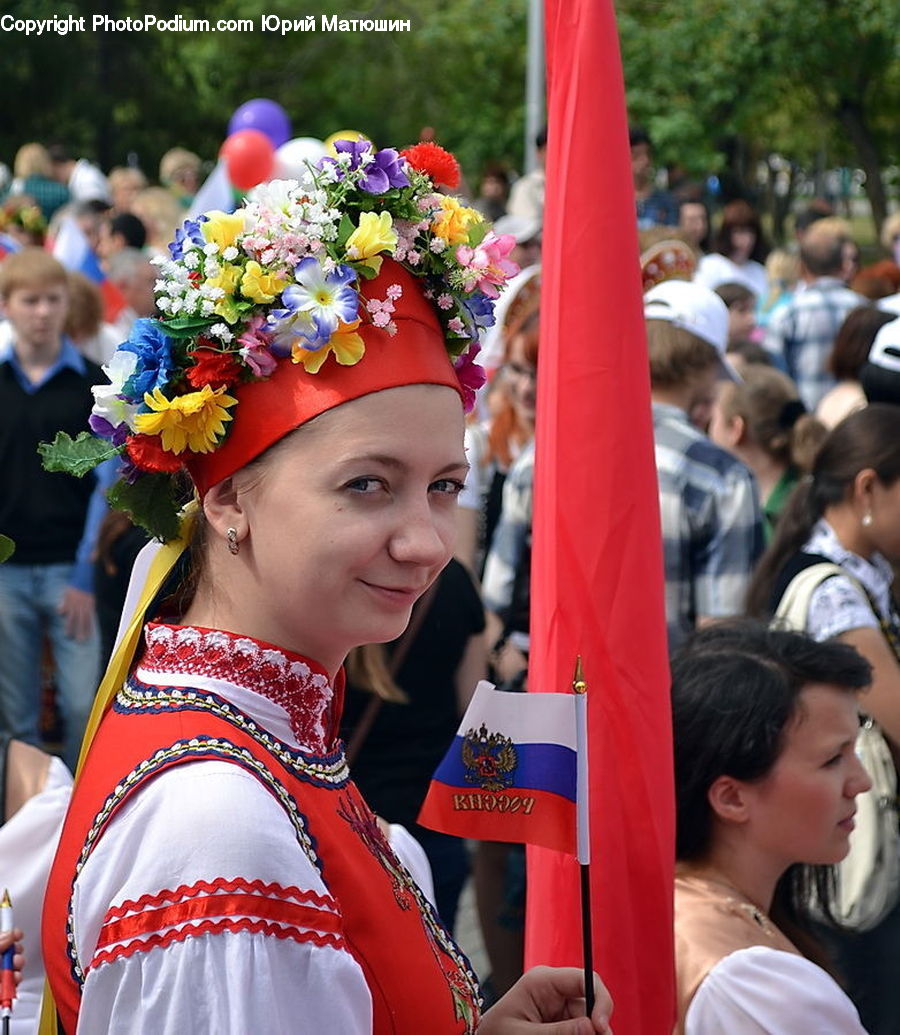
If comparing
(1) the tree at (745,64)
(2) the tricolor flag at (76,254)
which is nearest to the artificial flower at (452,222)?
(2) the tricolor flag at (76,254)

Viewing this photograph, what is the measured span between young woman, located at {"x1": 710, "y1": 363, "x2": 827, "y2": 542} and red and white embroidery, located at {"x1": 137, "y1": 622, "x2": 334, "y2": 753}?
408 cm

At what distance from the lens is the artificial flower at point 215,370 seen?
180 centimetres

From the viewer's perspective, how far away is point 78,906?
1589mm

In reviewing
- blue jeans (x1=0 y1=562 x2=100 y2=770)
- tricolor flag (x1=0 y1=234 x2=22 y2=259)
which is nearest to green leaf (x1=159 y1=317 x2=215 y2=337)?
blue jeans (x1=0 y1=562 x2=100 y2=770)

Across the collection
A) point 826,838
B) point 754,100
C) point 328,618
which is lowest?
point 826,838

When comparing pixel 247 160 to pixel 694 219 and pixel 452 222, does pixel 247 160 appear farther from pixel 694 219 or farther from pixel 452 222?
pixel 452 222

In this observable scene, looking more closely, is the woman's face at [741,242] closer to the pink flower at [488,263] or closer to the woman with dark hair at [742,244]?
the woman with dark hair at [742,244]

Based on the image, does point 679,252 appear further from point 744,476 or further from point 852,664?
point 852,664

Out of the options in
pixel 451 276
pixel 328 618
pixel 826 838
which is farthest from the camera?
pixel 826 838

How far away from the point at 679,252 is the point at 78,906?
4.58m

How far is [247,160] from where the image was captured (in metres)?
9.57

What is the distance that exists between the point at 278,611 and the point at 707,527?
2751 millimetres

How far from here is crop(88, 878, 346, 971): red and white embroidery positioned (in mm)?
1506

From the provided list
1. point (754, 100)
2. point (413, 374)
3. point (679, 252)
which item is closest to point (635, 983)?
point (413, 374)
